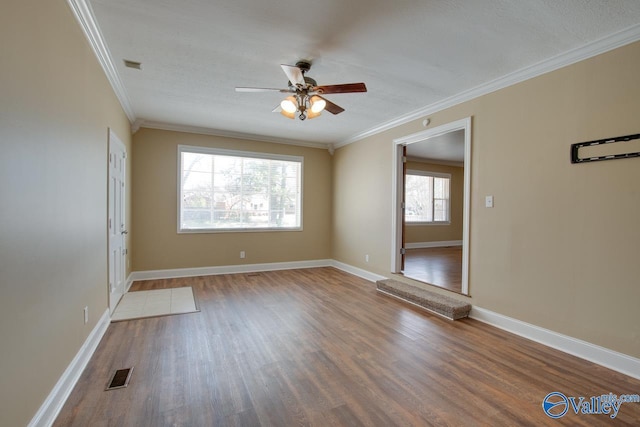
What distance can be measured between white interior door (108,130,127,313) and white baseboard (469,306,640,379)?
4.31 metres

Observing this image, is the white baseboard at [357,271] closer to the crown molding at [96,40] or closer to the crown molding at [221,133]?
the crown molding at [221,133]

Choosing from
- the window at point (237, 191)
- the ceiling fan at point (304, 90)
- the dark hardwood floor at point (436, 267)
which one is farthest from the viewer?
the window at point (237, 191)

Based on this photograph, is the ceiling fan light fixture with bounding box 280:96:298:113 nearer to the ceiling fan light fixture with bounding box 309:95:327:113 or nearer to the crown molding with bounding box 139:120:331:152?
the ceiling fan light fixture with bounding box 309:95:327:113

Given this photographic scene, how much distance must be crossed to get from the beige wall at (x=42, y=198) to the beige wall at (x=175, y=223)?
264 cm

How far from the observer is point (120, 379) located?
7.16 feet

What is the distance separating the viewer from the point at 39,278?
1.65m

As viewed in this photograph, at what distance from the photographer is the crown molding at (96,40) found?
211 centimetres

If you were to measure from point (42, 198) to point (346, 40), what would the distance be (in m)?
2.42

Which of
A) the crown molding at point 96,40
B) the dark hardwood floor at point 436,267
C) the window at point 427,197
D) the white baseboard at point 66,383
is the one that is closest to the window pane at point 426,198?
the window at point 427,197

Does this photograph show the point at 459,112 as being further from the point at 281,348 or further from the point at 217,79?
the point at 281,348

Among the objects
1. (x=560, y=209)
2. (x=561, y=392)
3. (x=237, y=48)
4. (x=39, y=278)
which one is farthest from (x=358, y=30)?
(x=561, y=392)

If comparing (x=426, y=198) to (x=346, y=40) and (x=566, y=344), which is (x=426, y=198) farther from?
(x=346, y=40)

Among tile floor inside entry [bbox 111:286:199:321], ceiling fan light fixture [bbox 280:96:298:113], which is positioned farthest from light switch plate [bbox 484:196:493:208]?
tile floor inside entry [bbox 111:286:199:321]

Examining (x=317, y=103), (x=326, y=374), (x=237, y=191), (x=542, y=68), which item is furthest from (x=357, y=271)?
(x=542, y=68)
